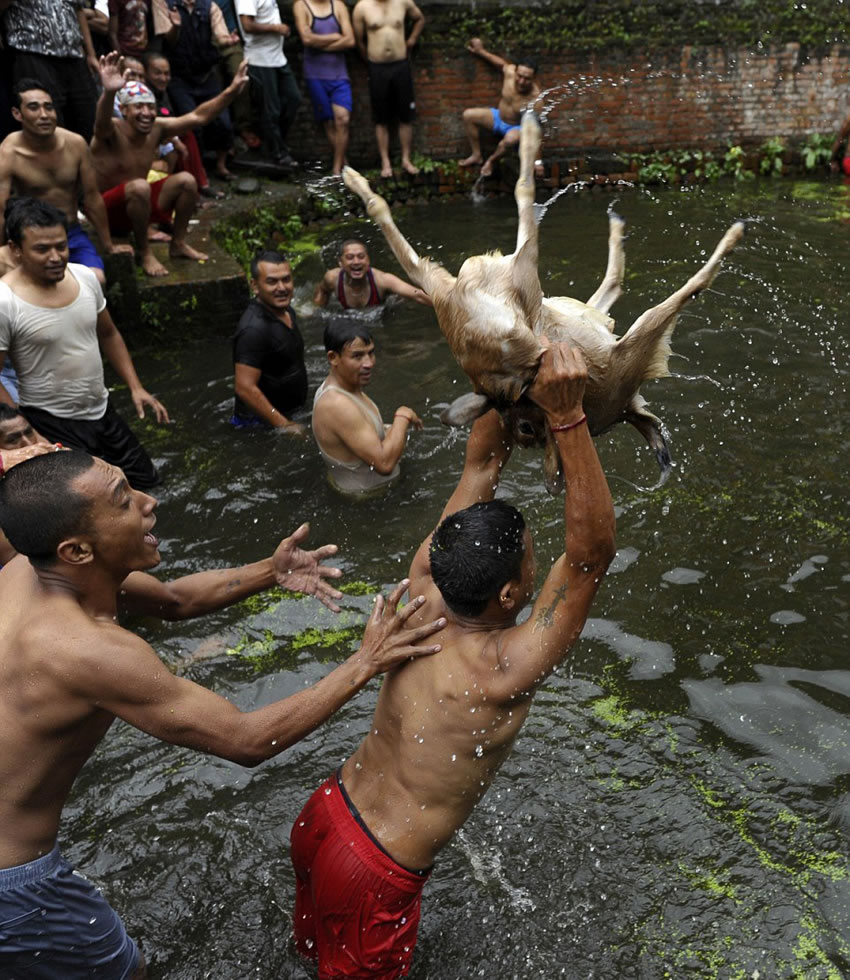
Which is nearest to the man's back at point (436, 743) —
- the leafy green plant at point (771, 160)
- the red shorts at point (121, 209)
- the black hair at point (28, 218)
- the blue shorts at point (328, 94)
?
the black hair at point (28, 218)

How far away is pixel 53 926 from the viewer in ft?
10.0

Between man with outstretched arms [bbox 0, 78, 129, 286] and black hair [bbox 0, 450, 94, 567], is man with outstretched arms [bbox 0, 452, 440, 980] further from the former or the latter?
man with outstretched arms [bbox 0, 78, 129, 286]

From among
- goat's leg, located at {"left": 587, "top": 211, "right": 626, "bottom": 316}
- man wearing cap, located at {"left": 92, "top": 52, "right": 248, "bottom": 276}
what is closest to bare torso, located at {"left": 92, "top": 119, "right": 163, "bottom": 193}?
man wearing cap, located at {"left": 92, "top": 52, "right": 248, "bottom": 276}

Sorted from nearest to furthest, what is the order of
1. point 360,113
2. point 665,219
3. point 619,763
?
point 619,763 < point 665,219 < point 360,113

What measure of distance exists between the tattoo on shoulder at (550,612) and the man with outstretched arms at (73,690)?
0.36 m

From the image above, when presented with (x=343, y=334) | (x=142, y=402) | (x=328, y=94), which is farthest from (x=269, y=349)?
(x=328, y=94)

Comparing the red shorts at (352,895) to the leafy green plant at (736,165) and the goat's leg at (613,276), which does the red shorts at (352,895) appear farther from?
the leafy green plant at (736,165)

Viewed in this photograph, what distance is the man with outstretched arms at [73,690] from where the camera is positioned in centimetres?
Answer: 288

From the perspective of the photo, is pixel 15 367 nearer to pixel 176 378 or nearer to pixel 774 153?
pixel 176 378

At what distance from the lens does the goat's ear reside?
9.48 ft

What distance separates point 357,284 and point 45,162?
2.62m

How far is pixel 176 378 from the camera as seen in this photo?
27.5ft

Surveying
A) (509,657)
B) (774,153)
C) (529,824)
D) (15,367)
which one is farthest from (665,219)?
(509,657)

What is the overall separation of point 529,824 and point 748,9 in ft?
41.8
